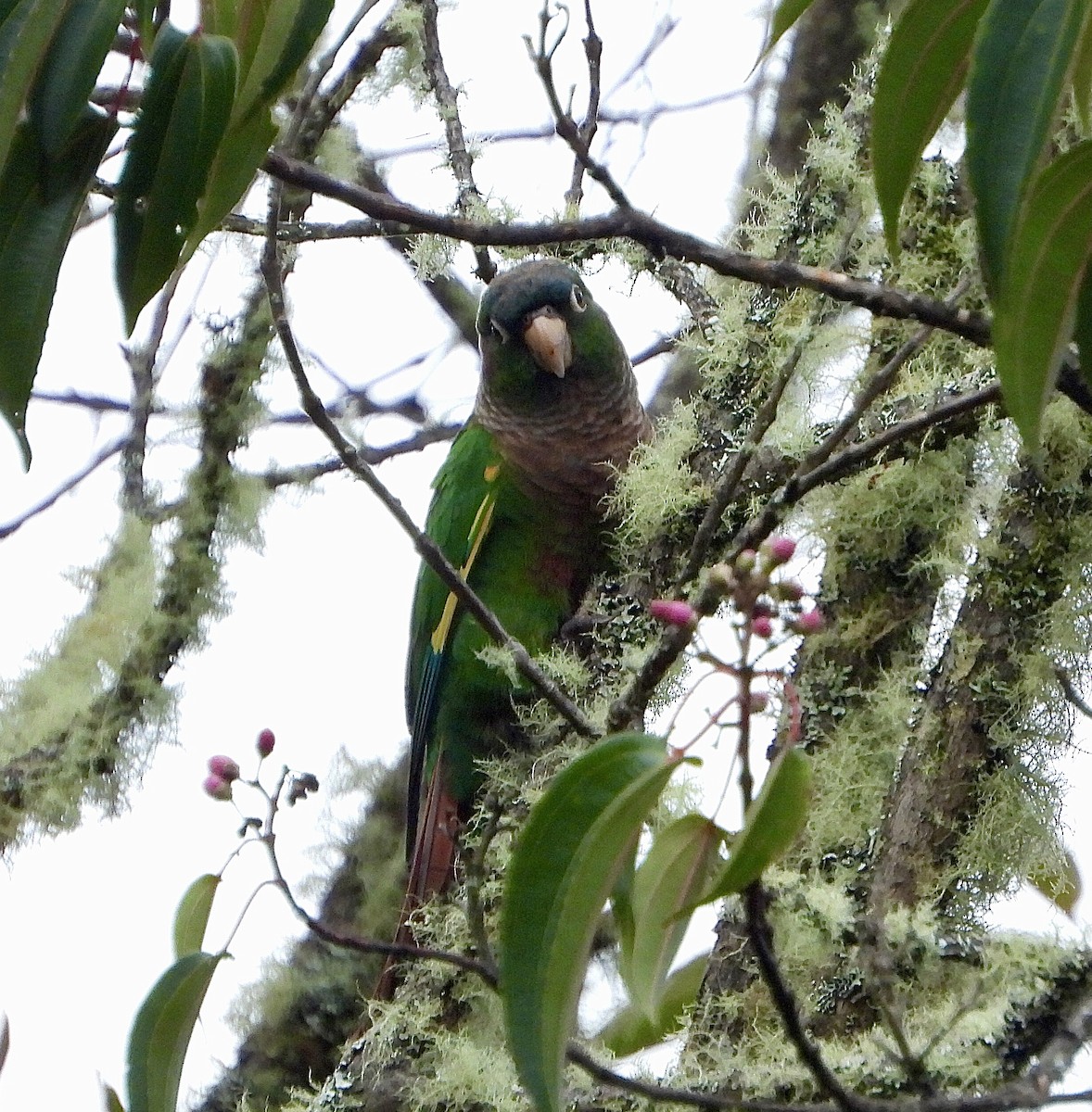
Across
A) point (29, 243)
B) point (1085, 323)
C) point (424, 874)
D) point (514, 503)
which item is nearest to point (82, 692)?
point (424, 874)

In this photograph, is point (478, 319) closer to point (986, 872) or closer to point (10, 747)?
point (10, 747)

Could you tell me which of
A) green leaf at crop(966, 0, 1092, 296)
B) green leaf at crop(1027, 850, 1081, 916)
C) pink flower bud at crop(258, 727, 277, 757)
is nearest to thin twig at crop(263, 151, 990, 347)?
green leaf at crop(966, 0, 1092, 296)

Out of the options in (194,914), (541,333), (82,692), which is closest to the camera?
(194,914)

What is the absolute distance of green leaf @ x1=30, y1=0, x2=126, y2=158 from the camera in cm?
103

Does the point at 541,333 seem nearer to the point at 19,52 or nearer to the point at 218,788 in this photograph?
the point at 218,788

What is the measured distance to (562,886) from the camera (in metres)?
0.87

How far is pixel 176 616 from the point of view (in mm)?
2273

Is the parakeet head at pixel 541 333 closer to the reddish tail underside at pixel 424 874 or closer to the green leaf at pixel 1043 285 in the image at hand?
the reddish tail underside at pixel 424 874

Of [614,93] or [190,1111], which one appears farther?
[614,93]

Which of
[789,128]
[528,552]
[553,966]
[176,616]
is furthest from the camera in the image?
[789,128]

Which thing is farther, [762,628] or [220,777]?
[220,777]

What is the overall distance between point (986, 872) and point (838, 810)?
0.18 meters

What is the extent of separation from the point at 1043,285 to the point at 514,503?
1662 mm

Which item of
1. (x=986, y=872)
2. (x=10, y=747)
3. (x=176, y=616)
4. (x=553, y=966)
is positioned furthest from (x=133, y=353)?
(x=553, y=966)
